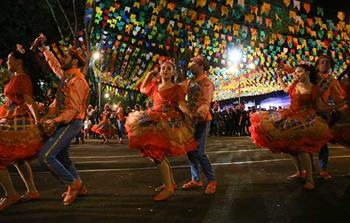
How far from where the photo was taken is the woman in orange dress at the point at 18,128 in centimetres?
460

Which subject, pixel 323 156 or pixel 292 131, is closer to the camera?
pixel 292 131

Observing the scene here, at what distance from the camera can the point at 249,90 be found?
39375mm

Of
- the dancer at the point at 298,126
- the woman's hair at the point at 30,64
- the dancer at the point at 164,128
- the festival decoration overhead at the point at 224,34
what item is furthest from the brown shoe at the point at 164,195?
the festival decoration overhead at the point at 224,34

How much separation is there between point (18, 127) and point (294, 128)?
3.97 m

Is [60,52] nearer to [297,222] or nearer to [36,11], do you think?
[36,11]

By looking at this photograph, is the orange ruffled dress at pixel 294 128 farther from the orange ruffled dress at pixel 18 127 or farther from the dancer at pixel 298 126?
the orange ruffled dress at pixel 18 127

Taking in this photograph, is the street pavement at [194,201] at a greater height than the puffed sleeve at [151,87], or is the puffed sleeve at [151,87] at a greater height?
the puffed sleeve at [151,87]

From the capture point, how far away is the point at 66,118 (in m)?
4.66

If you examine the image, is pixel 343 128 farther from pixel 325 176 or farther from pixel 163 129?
pixel 163 129

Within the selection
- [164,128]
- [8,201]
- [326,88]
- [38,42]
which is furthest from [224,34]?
[8,201]

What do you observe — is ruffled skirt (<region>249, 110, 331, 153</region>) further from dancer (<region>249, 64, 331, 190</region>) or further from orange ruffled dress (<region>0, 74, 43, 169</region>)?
orange ruffled dress (<region>0, 74, 43, 169</region>)

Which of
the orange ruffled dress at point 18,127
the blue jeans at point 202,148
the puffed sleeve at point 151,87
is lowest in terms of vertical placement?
the blue jeans at point 202,148

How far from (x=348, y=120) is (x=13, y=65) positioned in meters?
5.45

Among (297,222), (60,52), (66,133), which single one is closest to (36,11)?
(60,52)
